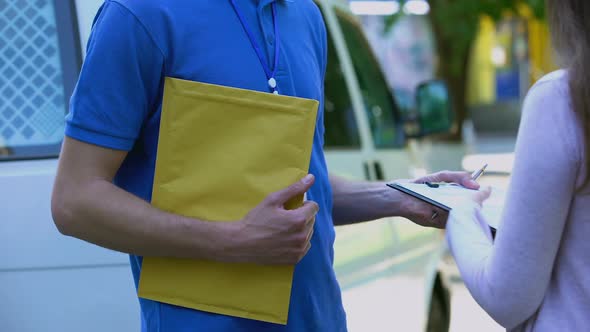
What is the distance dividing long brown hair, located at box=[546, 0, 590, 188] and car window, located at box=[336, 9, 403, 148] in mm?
2419

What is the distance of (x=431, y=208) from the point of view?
7.23 feet

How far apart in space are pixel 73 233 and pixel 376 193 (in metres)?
0.85

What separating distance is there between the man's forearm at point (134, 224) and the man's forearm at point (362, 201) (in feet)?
2.09

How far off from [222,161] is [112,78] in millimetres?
260

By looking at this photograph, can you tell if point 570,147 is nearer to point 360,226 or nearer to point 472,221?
point 472,221

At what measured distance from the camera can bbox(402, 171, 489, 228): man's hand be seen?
83.2 inches

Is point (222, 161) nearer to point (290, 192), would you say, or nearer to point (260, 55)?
point (290, 192)

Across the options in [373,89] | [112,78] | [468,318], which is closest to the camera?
[112,78]

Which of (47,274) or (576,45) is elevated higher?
(576,45)

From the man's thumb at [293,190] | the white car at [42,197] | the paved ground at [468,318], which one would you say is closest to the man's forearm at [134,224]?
the man's thumb at [293,190]

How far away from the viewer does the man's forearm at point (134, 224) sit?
171 centimetres

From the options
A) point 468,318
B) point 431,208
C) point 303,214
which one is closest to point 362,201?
point 431,208

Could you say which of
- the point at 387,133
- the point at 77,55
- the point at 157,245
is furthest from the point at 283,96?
the point at 387,133

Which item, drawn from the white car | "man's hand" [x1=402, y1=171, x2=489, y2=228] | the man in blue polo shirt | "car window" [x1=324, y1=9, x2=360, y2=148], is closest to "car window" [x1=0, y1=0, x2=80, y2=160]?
the white car
